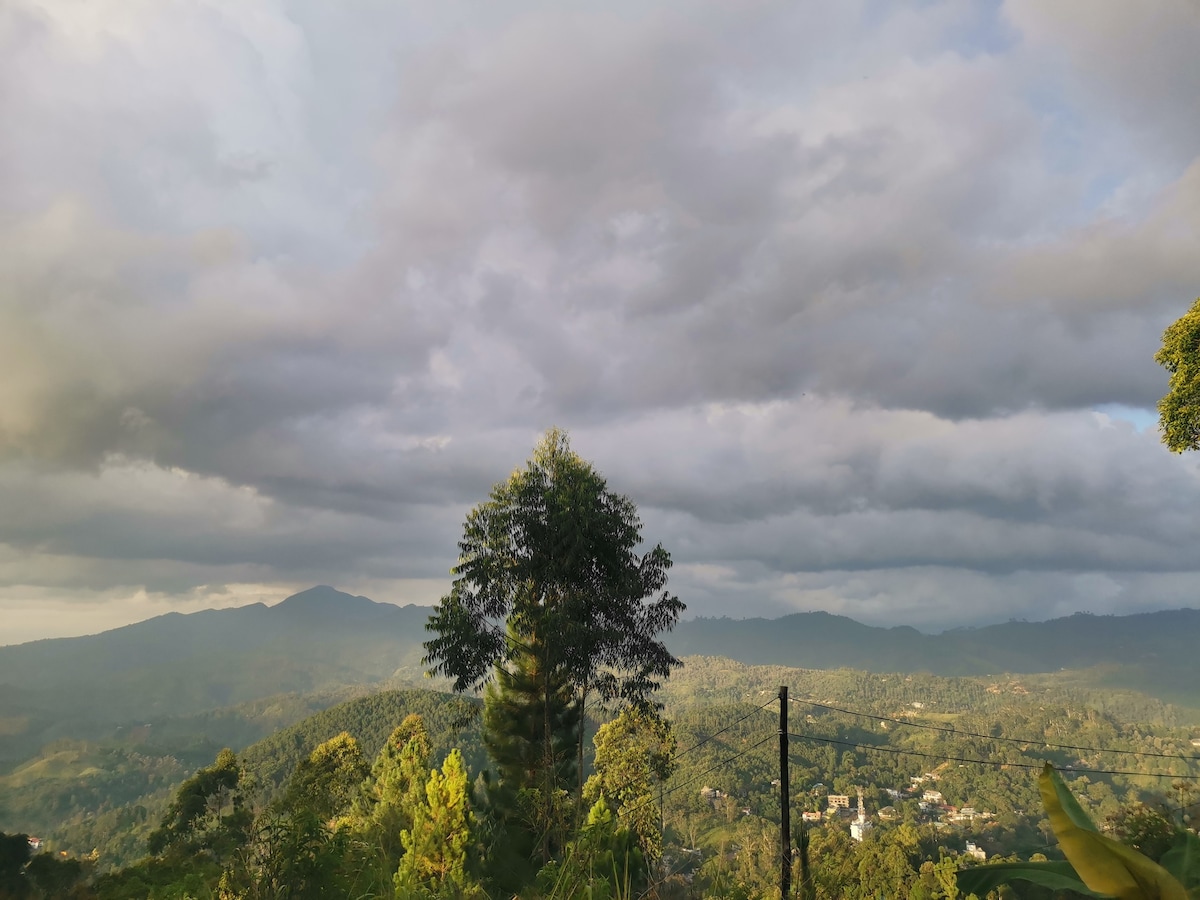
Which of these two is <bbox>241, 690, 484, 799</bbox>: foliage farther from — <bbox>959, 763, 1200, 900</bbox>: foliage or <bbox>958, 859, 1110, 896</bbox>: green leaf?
<bbox>959, 763, 1200, 900</bbox>: foliage

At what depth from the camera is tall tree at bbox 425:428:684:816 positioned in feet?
72.8

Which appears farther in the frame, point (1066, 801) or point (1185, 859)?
point (1185, 859)

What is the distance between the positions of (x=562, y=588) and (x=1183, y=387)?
16832 millimetres

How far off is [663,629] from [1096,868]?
908 inches

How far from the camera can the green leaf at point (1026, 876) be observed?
136 cm

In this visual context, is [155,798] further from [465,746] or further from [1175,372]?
[1175,372]

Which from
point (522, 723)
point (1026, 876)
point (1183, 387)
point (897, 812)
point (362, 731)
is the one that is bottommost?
point (897, 812)

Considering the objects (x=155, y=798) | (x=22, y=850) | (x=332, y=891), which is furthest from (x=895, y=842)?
(x=155, y=798)

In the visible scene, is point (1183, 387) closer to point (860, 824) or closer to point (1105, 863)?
point (1105, 863)

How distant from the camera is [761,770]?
468ft

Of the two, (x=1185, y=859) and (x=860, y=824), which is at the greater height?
(x=1185, y=859)

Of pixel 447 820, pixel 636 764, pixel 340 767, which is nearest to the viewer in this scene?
pixel 447 820

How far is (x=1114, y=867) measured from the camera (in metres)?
→ 1.00

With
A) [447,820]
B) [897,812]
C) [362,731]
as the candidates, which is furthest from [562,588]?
[362,731]
